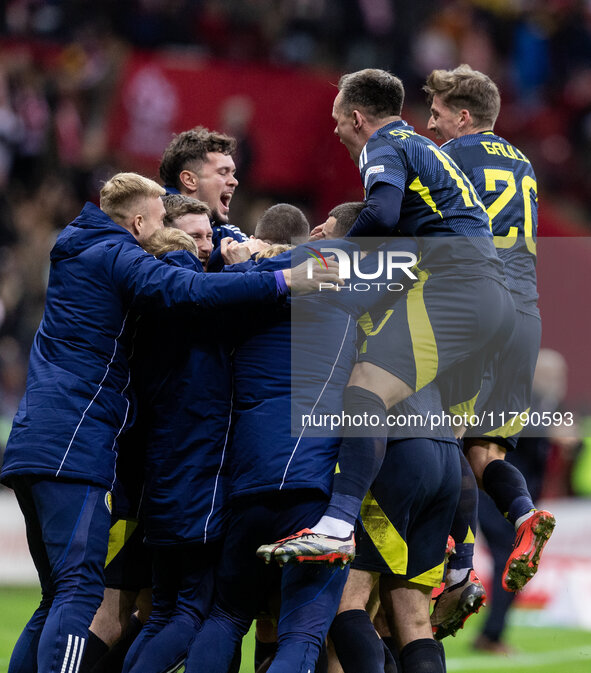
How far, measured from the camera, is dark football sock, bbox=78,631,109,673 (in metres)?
5.02

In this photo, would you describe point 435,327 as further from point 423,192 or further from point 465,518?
point 465,518

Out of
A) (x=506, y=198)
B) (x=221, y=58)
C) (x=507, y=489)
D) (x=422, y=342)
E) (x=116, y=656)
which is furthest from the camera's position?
(x=221, y=58)

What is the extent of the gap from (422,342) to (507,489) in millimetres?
1097

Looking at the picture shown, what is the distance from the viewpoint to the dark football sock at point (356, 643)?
451 centimetres

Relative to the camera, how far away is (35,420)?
4.55 m

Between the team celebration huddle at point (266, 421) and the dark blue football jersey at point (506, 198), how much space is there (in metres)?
0.46

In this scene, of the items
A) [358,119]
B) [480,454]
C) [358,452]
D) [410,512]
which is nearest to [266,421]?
[358,452]

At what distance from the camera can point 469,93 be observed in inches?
222

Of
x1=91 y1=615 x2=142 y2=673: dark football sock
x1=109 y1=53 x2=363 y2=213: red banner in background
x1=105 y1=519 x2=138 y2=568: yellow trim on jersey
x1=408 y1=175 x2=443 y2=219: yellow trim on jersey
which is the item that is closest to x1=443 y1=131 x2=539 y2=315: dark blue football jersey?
x1=408 y1=175 x2=443 y2=219: yellow trim on jersey

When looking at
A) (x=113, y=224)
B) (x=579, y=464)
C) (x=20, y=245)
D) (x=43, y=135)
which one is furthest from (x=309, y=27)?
(x=113, y=224)

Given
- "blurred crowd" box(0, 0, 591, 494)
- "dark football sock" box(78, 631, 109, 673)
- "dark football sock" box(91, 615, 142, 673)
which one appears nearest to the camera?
"dark football sock" box(78, 631, 109, 673)

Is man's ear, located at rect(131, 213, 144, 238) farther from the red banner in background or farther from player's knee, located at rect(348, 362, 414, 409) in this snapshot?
the red banner in background

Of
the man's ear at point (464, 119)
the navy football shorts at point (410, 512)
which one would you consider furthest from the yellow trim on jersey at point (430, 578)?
the man's ear at point (464, 119)

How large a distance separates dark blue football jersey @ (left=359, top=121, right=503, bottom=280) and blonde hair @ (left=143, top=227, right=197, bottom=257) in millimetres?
789
